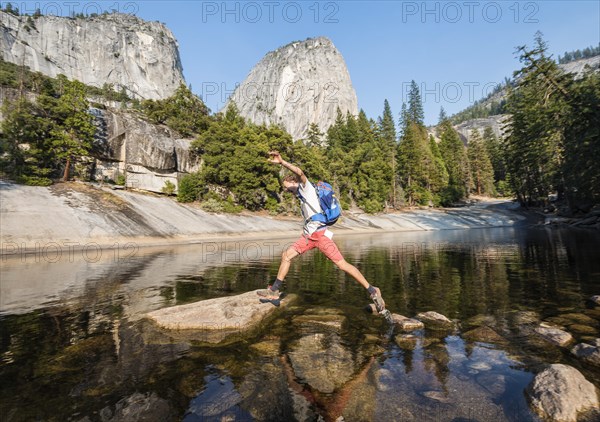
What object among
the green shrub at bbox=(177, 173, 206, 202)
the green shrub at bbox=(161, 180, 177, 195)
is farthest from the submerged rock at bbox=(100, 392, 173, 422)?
the green shrub at bbox=(161, 180, 177, 195)

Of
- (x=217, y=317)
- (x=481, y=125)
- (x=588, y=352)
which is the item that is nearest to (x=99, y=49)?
(x=217, y=317)

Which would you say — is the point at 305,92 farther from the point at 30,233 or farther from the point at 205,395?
the point at 205,395

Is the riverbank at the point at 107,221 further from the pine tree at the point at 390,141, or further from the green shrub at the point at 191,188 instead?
the pine tree at the point at 390,141

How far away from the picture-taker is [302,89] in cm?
15525

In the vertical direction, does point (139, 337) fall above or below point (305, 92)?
below

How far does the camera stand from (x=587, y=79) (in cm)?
2983

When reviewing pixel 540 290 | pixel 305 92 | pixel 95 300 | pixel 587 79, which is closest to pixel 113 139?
pixel 95 300

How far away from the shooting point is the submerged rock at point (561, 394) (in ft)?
9.53

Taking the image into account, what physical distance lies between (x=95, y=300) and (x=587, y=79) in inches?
1691

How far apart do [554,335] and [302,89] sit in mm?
163546

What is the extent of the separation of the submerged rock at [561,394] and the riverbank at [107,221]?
97.2ft

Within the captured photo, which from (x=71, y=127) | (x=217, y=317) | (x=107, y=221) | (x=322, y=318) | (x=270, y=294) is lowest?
(x=322, y=318)

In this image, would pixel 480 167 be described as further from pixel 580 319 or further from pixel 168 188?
pixel 580 319

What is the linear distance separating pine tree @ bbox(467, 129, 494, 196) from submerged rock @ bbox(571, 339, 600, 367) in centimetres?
9859
